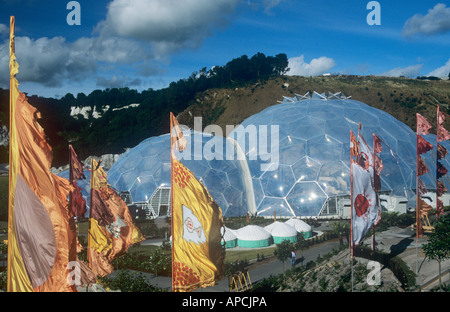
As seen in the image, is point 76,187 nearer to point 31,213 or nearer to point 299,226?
point 31,213

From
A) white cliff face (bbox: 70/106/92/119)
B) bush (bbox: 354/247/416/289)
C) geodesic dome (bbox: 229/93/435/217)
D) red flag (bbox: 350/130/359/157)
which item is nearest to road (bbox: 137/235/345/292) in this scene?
bush (bbox: 354/247/416/289)

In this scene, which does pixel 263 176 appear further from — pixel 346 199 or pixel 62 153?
pixel 62 153

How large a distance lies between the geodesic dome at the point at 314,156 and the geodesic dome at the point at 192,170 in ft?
4.74

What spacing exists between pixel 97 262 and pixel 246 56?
74.9 meters

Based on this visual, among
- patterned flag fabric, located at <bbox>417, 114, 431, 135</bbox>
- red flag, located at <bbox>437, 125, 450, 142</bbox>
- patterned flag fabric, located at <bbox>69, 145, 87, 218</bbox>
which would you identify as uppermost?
patterned flag fabric, located at <bbox>417, 114, 431, 135</bbox>

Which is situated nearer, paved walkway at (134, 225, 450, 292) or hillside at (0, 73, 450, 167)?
paved walkway at (134, 225, 450, 292)

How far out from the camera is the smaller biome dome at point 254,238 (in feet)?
56.1

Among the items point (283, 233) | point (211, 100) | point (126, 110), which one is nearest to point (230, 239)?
point (283, 233)

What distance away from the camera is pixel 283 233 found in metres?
17.3

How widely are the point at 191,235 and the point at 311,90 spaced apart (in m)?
65.5

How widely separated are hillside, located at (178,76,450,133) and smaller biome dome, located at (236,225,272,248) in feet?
149

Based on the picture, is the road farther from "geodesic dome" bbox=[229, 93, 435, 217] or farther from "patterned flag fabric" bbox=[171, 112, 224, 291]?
"patterned flag fabric" bbox=[171, 112, 224, 291]

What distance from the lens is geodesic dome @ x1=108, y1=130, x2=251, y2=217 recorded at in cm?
2170
